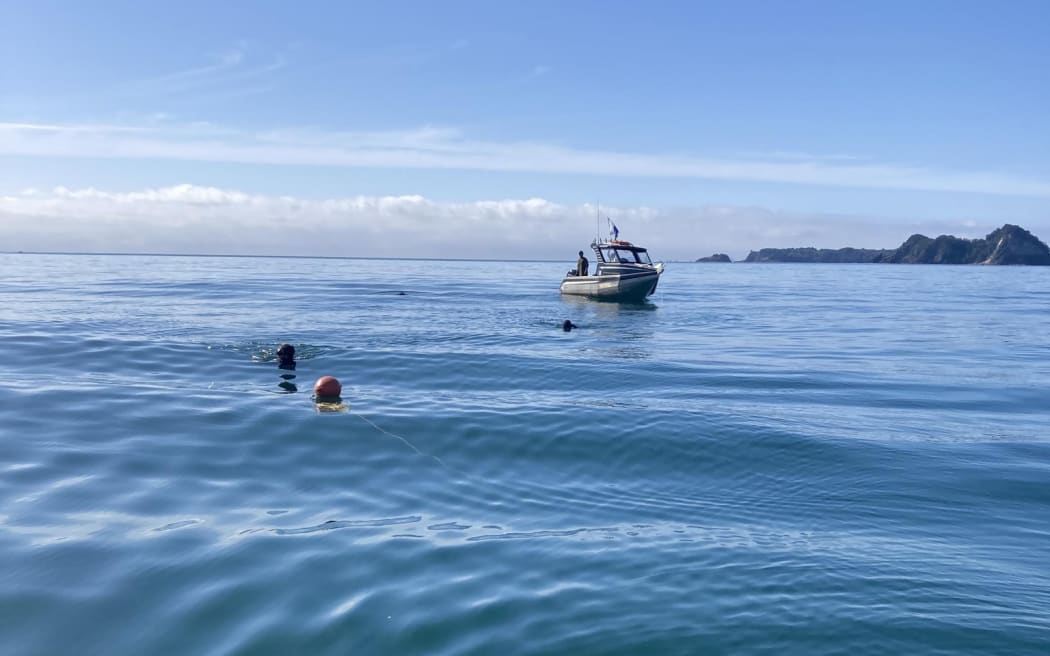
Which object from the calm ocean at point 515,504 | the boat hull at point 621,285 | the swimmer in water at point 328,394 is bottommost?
the calm ocean at point 515,504

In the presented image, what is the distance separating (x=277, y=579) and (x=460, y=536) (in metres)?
2.05

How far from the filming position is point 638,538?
9086 millimetres

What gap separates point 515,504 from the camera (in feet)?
34.2

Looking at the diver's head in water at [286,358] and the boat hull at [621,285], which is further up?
the boat hull at [621,285]

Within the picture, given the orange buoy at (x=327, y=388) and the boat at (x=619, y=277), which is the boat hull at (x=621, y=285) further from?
the orange buoy at (x=327, y=388)

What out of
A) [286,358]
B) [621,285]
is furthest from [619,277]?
[286,358]

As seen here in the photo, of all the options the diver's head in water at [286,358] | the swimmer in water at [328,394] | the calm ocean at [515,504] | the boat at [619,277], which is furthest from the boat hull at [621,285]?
the swimmer in water at [328,394]

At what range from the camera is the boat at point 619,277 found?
44.2m

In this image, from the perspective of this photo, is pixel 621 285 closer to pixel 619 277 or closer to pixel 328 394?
pixel 619 277

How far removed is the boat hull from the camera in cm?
4419

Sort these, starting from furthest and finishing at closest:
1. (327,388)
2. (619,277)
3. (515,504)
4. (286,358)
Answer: (619,277) < (286,358) < (327,388) < (515,504)

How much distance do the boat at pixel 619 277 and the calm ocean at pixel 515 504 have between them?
21.4m

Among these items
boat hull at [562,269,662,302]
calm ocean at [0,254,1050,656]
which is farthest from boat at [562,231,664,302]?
calm ocean at [0,254,1050,656]

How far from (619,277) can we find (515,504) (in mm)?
34492
